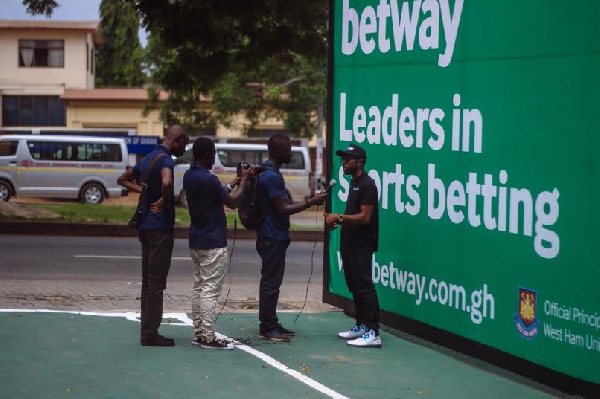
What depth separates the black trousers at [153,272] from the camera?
32.7ft

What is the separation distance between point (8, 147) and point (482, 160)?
28.7m

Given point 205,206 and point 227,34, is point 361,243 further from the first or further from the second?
point 227,34

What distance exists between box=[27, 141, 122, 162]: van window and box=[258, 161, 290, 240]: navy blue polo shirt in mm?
26916

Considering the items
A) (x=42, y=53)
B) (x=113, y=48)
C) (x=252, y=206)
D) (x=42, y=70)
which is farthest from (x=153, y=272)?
(x=113, y=48)

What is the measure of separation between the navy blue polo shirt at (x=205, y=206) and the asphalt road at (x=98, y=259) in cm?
619

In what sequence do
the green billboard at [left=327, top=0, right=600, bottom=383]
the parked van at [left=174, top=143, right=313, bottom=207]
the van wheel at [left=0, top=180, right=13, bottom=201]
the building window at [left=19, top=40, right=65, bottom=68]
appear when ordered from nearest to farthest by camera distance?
the green billboard at [left=327, top=0, right=600, bottom=383] < the van wheel at [left=0, top=180, right=13, bottom=201] < the parked van at [left=174, top=143, right=313, bottom=207] < the building window at [left=19, top=40, right=65, bottom=68]

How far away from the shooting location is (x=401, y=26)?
430 inches

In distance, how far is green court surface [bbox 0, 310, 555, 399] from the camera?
838cm

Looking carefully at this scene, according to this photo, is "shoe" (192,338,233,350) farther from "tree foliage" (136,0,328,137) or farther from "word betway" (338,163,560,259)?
"tree foliage" (136,0,328,137)

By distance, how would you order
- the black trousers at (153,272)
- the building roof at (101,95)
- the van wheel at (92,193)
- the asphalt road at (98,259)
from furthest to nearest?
the building roof at (101,95), the van wheel at (92,193), the asphalt road at (98,259), the black trousers at (153,272)

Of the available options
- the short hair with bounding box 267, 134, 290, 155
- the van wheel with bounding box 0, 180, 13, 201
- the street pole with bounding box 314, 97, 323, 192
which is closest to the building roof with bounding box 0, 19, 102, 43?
→ the street pole with bounding box 314, 97, 323, 192

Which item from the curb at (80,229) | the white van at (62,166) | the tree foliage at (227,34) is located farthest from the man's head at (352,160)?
the white van at (62,166)

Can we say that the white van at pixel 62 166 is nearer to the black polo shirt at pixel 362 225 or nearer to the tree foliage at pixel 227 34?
the tree foliage at pixel 227 34

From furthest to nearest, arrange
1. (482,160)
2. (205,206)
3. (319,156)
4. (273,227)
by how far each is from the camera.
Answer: (319,156)
(273,227)
(205,206)
(482,160)
